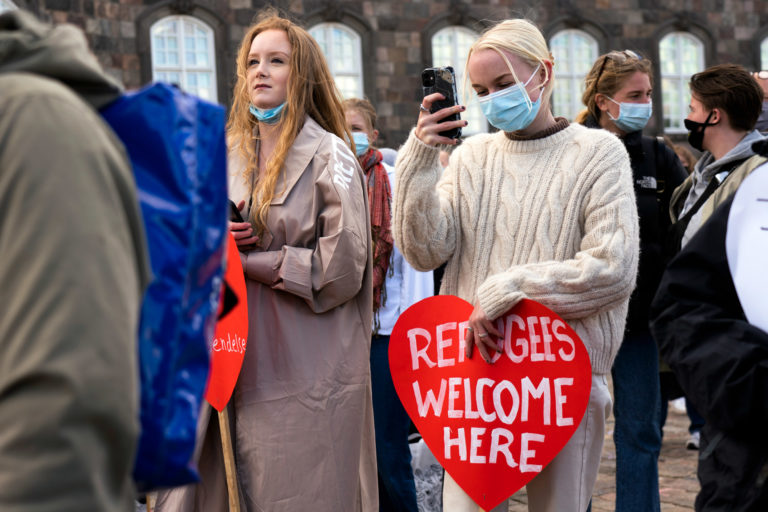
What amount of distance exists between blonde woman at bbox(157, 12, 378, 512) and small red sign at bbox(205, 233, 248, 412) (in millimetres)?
41

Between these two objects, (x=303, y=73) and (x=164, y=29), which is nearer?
(x=303, y=73)

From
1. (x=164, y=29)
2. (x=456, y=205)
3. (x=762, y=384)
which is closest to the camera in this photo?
(x=762, y=384)

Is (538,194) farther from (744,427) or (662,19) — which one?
(662,19)

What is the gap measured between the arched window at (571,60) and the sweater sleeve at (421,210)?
1963 centimetres

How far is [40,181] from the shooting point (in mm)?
1188

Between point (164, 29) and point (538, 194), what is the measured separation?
17.7 meters

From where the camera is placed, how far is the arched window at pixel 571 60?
22566mm

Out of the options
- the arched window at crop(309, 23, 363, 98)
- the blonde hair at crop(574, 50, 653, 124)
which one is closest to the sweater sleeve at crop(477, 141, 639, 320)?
the blonde hair at crop(574, 50, 653, 124)

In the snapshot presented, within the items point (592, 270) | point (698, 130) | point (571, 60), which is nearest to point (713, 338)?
point (592, 270)

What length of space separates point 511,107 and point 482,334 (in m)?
0.69

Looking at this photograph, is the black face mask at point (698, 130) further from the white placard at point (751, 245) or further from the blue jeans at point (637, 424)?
the white placard at point (751, 245)

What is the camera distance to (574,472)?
3.09 m

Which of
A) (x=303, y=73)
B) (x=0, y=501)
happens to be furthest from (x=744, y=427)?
(x=303, y=73)

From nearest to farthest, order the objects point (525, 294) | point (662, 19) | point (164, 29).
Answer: point (525, 294) → point (164, 29) → point (662, 19)
